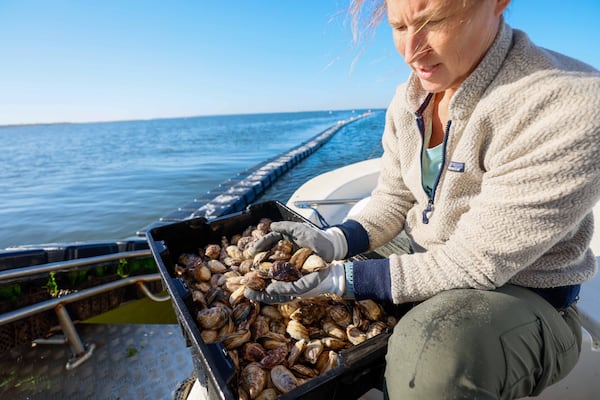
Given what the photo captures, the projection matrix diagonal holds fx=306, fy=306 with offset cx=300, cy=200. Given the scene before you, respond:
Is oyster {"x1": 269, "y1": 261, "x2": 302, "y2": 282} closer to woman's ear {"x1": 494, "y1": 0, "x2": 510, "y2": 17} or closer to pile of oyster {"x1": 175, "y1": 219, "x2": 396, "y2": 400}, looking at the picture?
pile of oyster {"x1": 175, "y1": 219, "x2": 396, "y2": 400}

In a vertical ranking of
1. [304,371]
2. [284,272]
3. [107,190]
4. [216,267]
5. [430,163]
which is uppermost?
[430,163]

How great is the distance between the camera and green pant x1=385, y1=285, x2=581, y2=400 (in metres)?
0.71

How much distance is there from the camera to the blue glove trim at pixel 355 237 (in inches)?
55.5

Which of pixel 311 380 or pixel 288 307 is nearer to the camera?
pixel 311 380

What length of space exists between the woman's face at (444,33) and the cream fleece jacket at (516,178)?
0.18ft

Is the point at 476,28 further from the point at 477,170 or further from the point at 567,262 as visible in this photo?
the point at 567,262

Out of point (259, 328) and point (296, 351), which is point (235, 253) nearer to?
point (259, 328)

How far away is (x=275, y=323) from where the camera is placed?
1.19 meters

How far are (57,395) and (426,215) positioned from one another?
2156mm

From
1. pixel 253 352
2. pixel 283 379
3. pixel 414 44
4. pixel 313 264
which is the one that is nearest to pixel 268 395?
pixel 283 379

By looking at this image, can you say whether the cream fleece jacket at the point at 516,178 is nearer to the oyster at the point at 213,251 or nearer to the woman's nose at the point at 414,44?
the woman's nose at the point at 414,44

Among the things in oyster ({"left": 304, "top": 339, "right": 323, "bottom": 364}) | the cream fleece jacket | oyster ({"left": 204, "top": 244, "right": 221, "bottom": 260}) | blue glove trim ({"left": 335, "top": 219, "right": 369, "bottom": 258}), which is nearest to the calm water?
blue glove trim ({"left": 335, "top": 219, "right": 369, "bottom": 258})

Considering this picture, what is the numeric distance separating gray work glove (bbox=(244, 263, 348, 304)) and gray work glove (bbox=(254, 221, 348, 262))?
0.65ft

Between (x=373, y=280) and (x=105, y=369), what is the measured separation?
5.93ft
